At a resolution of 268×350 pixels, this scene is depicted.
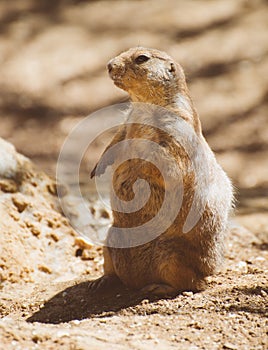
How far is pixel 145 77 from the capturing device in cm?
407

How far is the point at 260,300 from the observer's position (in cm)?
379

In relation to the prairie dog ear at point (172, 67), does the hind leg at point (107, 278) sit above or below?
below

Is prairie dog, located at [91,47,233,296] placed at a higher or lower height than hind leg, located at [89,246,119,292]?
higher

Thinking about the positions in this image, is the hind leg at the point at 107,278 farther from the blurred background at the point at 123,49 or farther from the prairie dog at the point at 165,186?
the blurred background at the point at 123,49

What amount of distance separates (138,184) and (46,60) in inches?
211

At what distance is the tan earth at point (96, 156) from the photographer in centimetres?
345

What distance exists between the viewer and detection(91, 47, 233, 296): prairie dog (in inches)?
154

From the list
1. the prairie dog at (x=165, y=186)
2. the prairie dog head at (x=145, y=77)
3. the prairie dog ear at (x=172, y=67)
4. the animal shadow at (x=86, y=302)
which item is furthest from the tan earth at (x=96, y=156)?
the prairie dog ear at (x=172, y=67)

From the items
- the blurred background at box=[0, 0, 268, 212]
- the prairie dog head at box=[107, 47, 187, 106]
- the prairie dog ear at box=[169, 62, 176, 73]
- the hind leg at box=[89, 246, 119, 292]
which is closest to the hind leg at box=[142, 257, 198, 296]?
the hind leg at box=[89, 246, 119, 292]

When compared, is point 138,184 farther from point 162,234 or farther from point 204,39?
point 204,39

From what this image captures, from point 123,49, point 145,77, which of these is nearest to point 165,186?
point 145,77

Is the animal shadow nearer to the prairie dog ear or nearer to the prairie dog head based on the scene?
the prairie dog head

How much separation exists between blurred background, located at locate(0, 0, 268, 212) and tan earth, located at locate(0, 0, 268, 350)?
21 millimetres

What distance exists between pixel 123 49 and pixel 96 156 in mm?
2405
